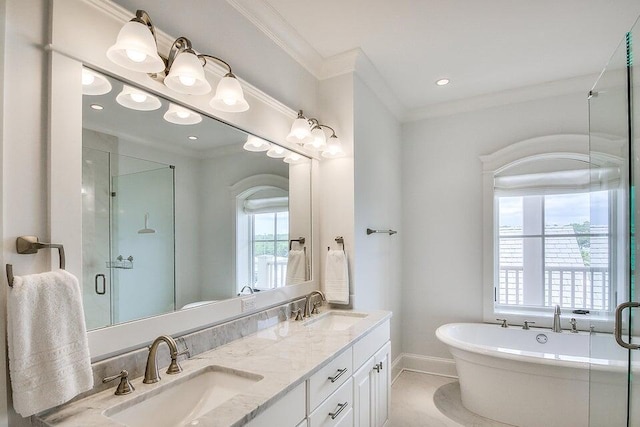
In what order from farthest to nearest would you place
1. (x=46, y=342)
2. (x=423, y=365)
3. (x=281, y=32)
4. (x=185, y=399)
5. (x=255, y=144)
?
(x=423, y=365) → (x=281, y=32) → (x=255, y=144) → (x=185, y=399) → (x=46, y=342)

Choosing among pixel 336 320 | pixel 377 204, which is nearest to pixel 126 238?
pixel 336 320

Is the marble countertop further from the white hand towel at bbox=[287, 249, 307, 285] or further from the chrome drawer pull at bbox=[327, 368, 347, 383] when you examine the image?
the white hand towel at bbox=[287, 249, 307, 285]

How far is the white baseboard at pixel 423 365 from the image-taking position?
346 cm

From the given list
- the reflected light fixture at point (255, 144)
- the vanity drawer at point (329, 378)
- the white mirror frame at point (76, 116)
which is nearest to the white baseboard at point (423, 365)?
the vanity drawer at point (329, 378)

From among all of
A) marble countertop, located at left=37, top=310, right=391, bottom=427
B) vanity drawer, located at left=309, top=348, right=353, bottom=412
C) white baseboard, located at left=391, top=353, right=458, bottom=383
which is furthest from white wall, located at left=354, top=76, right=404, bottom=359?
vanity drawer, located at left=309, top=348, right=353, bottom=412

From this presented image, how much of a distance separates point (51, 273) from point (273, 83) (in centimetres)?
168

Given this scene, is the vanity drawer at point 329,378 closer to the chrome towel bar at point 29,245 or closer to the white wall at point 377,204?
the white wall at point 377,204

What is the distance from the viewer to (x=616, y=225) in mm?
1770

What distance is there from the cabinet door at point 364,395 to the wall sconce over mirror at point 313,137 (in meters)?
1.45

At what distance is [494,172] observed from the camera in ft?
11.2

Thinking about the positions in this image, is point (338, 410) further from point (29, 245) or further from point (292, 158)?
point (292, 158)

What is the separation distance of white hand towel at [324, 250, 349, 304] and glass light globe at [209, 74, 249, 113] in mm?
1297

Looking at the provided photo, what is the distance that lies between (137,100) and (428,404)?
9.97ft

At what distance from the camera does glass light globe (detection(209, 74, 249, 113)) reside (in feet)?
5.45
